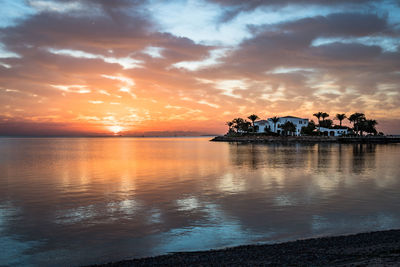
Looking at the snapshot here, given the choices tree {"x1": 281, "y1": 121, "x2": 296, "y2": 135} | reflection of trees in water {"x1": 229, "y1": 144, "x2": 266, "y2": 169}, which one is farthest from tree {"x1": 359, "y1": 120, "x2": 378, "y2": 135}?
reflection of trees in water {"x1": 229, "y1": 144, "x2": 266, "y2": 169}

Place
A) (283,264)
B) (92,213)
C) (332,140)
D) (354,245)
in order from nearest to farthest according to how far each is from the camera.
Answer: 1. (283,264)
2. (354,245)
3. (92,213)
4. (332,140)

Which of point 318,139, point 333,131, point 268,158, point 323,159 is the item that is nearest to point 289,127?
point 318,139

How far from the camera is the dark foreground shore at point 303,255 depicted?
9203mm

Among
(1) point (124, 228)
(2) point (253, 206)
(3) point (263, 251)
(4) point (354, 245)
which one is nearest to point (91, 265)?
(1) point (124, 228)

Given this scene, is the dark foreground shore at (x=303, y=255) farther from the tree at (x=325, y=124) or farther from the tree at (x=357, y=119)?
the tree at (x=325, y=124)

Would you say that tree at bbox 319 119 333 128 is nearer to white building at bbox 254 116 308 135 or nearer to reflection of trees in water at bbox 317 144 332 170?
white building at bbox 254 116 308 135

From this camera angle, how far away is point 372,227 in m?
15.1

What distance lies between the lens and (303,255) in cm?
1006

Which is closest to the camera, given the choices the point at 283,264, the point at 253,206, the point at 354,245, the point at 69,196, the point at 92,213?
the point at 283,264

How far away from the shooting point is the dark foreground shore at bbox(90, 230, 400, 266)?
362 inches

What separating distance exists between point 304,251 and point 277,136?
17455 cm

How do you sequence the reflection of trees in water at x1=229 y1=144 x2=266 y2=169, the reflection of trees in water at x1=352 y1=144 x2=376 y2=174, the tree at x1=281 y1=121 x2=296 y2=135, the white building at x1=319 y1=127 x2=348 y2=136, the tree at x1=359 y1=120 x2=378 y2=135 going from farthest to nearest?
the white building at x1=319 y1=127 x2=348 y2=136 → the tree at x1=359 y1=120 x2=378 y2=135 → the tree at x1=281 y1=121 x2=296 y2=135 → the reflection of trees in water at x1=229 y1=144 x2=266 y2=169 → the reflection of trees in water at x1=352 y1=144 x2=376 y2=174

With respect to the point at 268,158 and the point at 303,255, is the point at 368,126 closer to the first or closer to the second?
the point at 268,158

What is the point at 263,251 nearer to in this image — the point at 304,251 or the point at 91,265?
the point at 304,251
